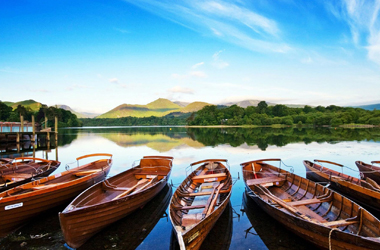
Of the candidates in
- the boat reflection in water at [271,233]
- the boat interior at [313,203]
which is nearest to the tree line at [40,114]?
the boat interior at [313,203]

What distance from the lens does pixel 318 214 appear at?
8.11 m

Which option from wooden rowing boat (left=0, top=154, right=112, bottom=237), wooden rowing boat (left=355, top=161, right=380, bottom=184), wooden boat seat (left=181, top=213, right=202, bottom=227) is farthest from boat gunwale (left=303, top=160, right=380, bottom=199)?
wooden rowing boat (left=0, top=154, right=112, bottom=237)

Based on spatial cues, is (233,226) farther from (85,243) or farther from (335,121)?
(335,121)

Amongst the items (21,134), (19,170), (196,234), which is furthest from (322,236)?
(21,134)

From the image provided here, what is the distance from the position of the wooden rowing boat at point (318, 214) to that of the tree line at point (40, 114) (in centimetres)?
10534

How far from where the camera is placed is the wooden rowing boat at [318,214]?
5637 mm

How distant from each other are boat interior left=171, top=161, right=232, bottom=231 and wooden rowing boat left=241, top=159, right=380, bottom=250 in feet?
4.78

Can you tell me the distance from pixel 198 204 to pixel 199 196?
4.01ft

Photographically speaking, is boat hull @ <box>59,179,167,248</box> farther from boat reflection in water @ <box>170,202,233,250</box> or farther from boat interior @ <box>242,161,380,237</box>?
boat interior @ <box>242,161,380,237</box>

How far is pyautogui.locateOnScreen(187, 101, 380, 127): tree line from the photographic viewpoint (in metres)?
121

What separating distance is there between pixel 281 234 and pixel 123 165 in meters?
15.4

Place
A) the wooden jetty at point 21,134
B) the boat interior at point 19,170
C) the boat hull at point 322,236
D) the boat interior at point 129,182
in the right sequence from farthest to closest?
1. the wooden jetty at point 21,134
2. the boat interior at point 19,170
3. the boat interior at point 129,182
4. the boat hull at point 322,236

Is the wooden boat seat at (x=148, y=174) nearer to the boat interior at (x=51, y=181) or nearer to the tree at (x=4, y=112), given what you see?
the boat interior at (x=51, y=181)

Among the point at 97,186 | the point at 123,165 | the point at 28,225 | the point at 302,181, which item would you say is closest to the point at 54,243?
the point at 28,225
